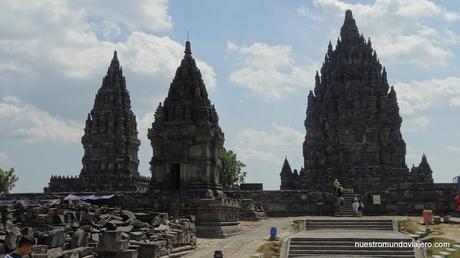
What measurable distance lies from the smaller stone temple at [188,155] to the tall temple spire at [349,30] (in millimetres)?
39578

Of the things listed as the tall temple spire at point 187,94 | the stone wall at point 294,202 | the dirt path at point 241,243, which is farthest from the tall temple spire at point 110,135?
the dirt path at point 241,243

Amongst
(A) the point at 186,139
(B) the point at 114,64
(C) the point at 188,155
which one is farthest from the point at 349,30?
(C) the point at 188,155

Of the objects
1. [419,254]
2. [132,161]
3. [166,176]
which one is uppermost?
[132,161]

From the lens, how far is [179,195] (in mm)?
29938

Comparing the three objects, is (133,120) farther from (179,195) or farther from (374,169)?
(179,195)

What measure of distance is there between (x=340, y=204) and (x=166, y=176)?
45.2 ft

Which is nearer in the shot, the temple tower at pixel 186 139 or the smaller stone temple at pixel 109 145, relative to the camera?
the temple tower at pixel 186 139

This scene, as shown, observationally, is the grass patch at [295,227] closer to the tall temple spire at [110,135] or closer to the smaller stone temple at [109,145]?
the smaller stone temple at [109,145]

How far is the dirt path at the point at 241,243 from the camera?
822 inches

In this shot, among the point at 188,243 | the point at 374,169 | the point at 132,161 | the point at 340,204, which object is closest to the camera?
the point at 188,243

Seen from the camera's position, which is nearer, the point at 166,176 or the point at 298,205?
the point at 166,176

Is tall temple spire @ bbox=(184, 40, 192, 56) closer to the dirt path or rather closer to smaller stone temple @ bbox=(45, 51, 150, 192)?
the dirt path

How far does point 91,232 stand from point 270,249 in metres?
7.05

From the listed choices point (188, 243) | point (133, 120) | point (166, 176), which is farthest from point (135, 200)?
point (133, 120)
